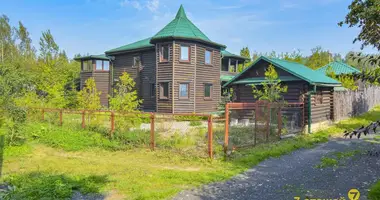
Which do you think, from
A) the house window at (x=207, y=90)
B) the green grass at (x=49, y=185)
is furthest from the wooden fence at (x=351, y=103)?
the green grass at (x=49, y=185)

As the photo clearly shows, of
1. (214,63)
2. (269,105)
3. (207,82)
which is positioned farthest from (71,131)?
(214,63)

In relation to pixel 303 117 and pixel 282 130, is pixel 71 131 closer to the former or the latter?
pixel 282 130

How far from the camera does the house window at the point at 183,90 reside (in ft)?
70.4

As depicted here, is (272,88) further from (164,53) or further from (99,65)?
(99,65)

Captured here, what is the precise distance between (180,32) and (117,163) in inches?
577

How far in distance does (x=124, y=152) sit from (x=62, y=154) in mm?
2247

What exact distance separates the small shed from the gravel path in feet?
19.7

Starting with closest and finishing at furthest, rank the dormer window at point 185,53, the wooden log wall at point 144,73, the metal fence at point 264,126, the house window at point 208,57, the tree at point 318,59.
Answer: the metal fence at point 264,126, the dormer window at point 185,53, the house window at point 208,57, the wooden log wall at point 144,73, the tree at point 318,59

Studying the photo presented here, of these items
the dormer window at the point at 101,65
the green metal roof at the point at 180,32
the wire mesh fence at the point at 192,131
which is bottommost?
the wire mesh fence at the point at 192,131

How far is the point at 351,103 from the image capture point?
69.2ft

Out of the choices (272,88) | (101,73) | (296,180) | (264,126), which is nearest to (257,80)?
(272,88)

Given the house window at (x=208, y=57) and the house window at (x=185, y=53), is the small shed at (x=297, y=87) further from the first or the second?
the house window at (x=208, y=57)

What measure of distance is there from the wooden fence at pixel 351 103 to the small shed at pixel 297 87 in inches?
35.7

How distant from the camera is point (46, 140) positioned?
1173 centimetres
